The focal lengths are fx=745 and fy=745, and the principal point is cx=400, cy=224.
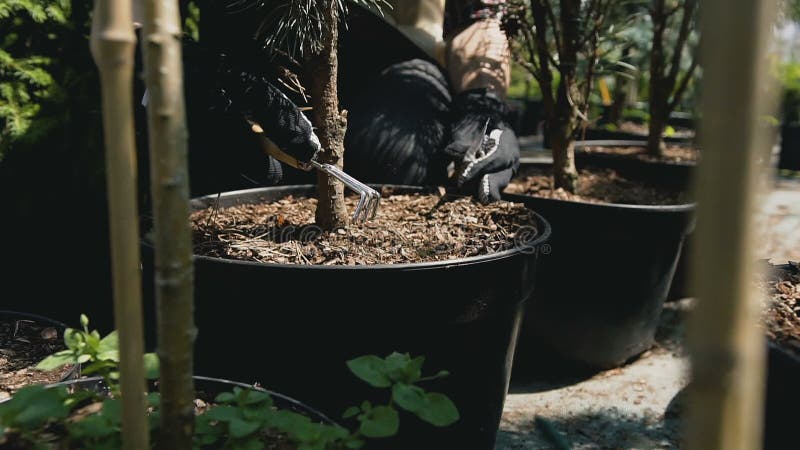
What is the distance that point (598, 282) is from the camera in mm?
2135

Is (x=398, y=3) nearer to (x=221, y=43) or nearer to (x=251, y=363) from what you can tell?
(x=221, y=43)

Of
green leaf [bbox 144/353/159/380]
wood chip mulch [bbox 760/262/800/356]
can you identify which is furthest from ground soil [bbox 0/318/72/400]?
wood chip mulch [bbox 760/262/800/356]

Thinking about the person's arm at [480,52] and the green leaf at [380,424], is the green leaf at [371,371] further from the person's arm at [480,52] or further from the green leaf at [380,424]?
the person's arm at [480,52]

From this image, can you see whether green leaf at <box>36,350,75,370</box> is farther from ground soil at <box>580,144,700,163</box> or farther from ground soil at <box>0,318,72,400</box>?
ground soil at <box>580,144,700,163</box>

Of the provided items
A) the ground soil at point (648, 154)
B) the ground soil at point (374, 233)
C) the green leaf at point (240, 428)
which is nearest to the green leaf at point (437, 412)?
the green leaf at point (240, 428)

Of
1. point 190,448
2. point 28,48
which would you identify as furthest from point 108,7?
point 28,48

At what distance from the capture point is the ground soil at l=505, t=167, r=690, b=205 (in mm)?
2412

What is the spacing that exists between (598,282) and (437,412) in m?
1.39

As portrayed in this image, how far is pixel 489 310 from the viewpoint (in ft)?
4.45

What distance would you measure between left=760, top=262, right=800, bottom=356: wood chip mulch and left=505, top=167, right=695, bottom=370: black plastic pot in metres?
0.60

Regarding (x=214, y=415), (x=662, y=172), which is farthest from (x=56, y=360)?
(x=662, y=172)

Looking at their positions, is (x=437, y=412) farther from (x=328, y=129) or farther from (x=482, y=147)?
(x=482, y=147)

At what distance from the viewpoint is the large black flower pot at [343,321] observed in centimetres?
124

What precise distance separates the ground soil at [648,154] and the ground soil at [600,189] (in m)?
0.53
